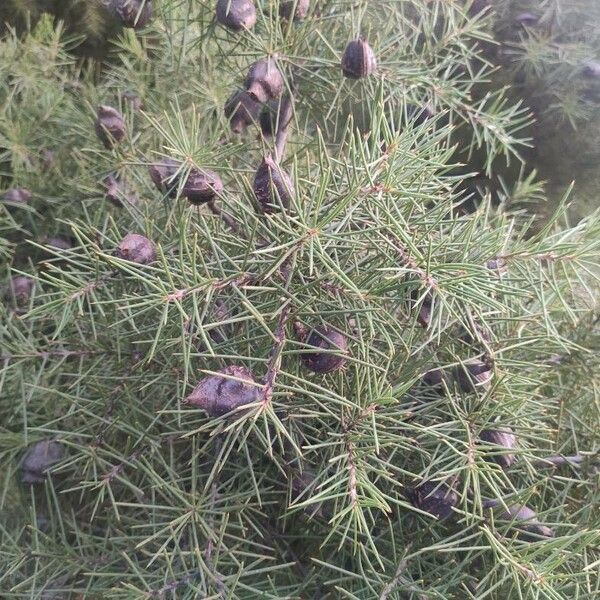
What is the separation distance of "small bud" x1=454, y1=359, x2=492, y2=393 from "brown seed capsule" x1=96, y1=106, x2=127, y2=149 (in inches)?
16.0

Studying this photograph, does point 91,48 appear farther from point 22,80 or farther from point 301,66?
point 301,66

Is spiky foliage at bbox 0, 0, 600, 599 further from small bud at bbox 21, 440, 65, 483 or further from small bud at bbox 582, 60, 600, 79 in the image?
small bud at bbox 582, 60, 600, 79

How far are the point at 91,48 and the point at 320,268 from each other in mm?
916

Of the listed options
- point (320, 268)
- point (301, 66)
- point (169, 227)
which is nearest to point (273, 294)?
point (320, 268)

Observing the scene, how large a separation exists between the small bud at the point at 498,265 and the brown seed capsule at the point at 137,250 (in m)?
0.26

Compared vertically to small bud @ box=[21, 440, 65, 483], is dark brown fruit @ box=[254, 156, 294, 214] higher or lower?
higher

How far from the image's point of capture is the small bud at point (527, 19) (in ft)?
3.11

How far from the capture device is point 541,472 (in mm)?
569

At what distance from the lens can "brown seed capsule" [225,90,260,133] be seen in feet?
1.94

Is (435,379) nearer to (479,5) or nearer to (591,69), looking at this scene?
(479,5)

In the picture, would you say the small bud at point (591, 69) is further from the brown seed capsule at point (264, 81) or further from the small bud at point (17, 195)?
the small bud at point (17, 195)

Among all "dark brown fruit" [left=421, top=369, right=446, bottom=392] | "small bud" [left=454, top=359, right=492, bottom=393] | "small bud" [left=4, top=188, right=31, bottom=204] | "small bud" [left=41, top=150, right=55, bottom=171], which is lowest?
"small bud" [left=4, top=188, right=31, bottom=204]

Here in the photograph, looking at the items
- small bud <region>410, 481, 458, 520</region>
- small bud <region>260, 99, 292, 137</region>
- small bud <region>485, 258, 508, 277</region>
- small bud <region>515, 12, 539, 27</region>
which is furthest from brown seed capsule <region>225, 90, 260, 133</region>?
small bud <region>515, 12, 539, 27</region>

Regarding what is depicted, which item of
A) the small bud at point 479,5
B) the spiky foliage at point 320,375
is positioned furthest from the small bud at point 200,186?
the small bud at point 479,5
